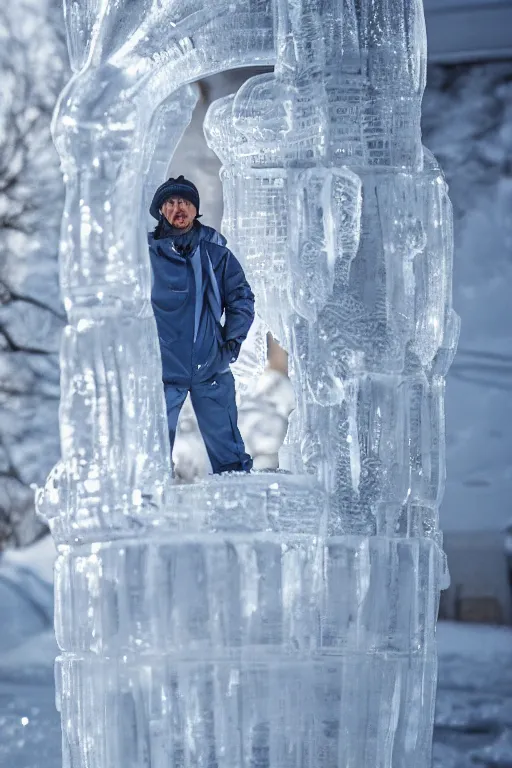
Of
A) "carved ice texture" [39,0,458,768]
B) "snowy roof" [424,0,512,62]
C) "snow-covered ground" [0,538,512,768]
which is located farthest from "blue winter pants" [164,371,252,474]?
"snowy roof" [424,0,512,62]

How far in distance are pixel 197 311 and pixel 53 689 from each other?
5.29 m

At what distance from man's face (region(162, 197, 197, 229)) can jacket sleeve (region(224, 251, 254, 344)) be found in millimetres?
221

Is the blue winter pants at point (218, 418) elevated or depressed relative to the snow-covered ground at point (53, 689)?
elevated

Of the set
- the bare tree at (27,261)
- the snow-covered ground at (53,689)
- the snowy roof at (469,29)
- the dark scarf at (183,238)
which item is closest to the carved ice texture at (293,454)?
the dark scarf at (183,238)

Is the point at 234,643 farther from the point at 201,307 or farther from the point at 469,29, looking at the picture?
the point at 469,29

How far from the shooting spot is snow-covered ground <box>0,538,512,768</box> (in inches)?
386

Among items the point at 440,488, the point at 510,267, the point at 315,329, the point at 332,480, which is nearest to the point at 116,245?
the point at 315,329

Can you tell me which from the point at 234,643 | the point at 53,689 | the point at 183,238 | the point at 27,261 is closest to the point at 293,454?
the point at 234,643

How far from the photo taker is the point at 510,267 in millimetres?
10812

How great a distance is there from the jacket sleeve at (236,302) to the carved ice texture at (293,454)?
0.20 meters

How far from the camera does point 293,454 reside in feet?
19.5

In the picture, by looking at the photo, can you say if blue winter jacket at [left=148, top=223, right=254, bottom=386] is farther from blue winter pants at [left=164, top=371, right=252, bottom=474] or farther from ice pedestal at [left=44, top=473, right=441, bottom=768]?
ice pedestal at [left=44, top=473, right=441, bottom=768]

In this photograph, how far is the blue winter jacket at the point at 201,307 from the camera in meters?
5.99

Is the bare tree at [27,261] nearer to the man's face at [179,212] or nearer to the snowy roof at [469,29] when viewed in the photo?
the snowy roof at [469,29]
